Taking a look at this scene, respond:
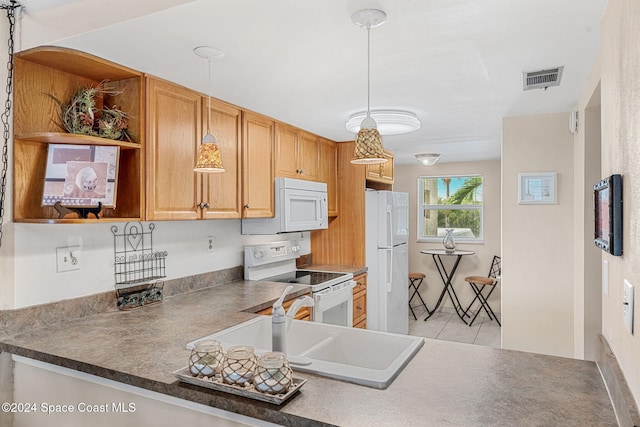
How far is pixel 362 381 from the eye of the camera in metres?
1.25

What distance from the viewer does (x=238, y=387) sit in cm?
119

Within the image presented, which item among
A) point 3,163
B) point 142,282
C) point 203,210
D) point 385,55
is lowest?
point 142,282

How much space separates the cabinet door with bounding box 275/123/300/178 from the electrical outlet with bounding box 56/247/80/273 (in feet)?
5.26

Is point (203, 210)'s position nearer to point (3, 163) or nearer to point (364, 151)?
point (3, 163)

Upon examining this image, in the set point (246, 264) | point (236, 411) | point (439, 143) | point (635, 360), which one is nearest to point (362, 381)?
point (236, 411)

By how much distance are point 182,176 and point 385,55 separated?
1322mm

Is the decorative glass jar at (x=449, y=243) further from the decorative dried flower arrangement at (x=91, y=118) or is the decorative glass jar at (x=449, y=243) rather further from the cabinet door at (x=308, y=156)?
the decorative dried flower arrangement at (x=91, y=118)

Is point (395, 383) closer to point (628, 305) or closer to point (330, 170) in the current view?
point (628, 305)

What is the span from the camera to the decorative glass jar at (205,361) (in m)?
1.26

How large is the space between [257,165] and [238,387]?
203 centimetres

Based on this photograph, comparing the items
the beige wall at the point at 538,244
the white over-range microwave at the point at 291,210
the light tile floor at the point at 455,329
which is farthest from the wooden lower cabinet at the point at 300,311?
the light tile floor at the point at 455,329

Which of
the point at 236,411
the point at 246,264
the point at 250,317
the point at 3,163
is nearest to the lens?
the point at 236,411

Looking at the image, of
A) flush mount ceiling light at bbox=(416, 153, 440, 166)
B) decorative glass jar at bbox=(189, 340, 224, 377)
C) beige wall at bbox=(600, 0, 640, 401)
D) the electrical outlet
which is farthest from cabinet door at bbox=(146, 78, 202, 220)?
flush mount ceiling light at bbox=(416, 153, 440, 166)

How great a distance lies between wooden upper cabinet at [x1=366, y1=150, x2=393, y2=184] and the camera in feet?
13.7
